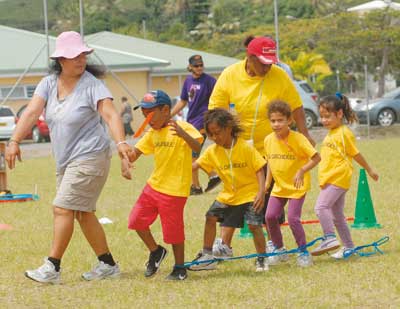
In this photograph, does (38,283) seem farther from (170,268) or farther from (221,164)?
(221,164)

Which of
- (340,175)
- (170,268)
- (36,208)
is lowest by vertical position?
(36,208)

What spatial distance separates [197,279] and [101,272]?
76cm

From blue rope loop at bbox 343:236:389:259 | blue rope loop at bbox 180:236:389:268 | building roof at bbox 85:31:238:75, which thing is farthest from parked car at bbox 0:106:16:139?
blue rope loop at bbox 180:236:389:268

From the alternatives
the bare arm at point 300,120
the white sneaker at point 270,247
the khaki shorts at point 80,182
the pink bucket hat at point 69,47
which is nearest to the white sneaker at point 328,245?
the white sneaker at point 270,247

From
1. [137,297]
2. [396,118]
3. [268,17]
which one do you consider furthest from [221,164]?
[268,17]

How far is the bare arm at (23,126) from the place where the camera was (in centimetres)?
779

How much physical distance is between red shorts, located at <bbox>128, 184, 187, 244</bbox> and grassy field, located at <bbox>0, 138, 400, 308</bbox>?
37 centimetres

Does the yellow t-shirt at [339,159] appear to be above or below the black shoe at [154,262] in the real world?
above

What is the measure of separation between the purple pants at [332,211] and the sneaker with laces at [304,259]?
34cm

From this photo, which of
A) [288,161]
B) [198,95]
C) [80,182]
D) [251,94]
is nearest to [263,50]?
[251,94]

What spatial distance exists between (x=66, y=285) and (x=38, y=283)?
0.24 meters

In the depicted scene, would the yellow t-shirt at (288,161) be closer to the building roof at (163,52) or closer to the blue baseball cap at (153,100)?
the blue baseball cap at (153,100)

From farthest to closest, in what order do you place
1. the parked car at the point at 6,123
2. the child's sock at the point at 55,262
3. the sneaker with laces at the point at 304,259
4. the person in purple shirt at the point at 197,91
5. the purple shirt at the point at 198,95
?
1. the parked car at the point at 6,123
2. the purple shirt at the point at 198,95
3. the person in purple shirt at the point at 197,91
4. the sneaker with laces at the point at 304,259
5. the child's sock at the point at 55,262

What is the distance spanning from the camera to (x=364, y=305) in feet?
21.8
